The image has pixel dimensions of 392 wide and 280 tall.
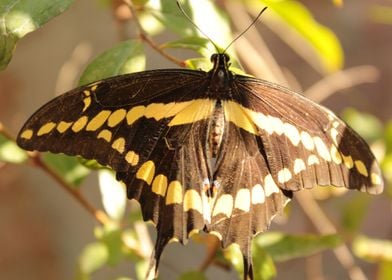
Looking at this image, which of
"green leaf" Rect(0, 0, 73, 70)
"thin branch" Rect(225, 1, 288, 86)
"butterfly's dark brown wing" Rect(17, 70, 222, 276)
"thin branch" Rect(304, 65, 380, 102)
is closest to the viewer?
"green leaf" Rect(0, 0, 73, 70)

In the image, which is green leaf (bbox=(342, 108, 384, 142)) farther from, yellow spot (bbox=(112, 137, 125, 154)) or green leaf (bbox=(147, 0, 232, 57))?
yellow spot (bbox=(112, 137, 125, 154))

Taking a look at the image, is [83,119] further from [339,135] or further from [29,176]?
[29,176]

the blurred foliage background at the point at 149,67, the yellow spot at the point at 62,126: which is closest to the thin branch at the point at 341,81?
the blurred foliage background at the point at 149,67

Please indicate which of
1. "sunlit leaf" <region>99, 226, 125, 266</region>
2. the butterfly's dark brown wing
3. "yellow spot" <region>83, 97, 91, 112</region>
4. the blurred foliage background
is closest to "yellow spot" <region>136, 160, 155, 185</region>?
the butterfly's dark brown wing

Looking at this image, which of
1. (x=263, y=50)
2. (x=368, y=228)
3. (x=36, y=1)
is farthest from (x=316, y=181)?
(x=368, y=228)

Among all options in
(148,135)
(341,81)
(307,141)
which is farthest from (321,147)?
(341,81)

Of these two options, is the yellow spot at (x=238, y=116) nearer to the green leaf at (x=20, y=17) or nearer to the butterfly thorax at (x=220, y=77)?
the butterfly thorax at (x=220, y=77)
